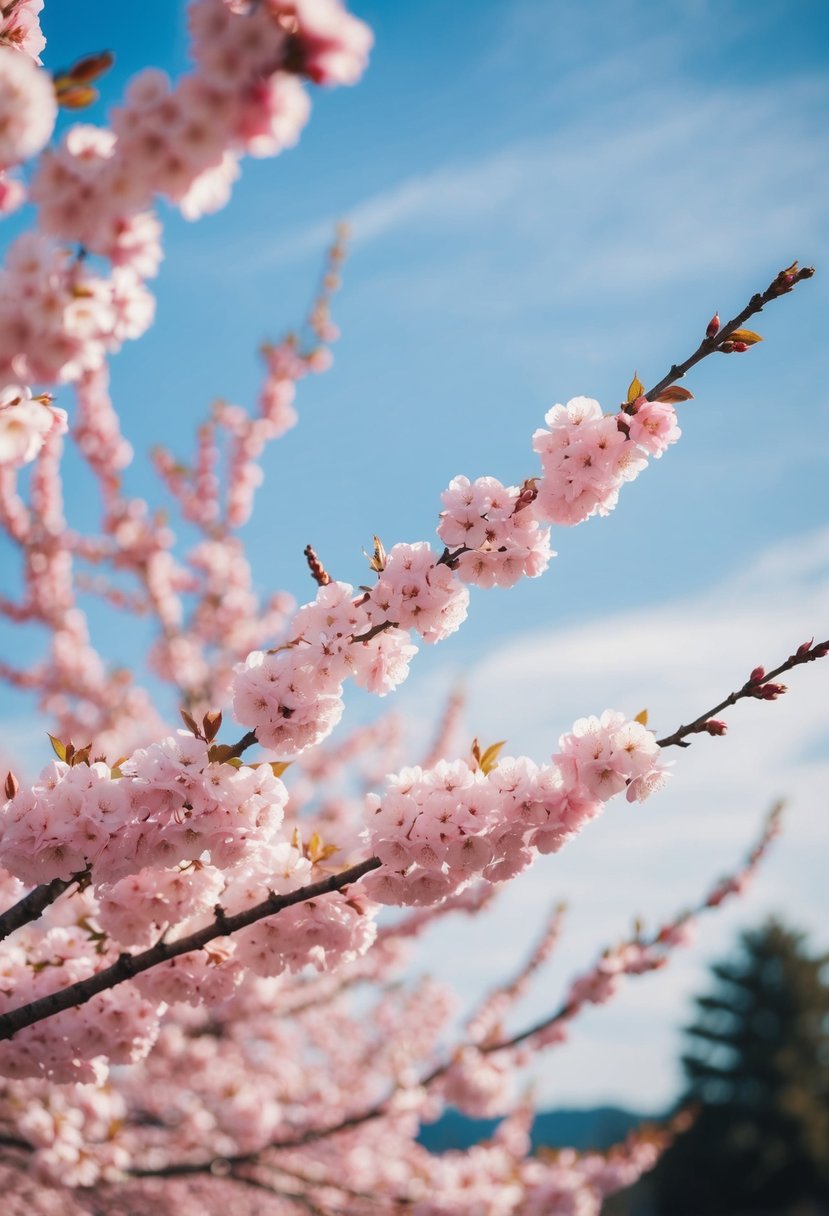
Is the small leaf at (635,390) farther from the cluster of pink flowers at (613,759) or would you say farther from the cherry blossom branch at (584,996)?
the cherry blossom branch at (584,996)

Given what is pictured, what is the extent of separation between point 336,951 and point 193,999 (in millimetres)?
666

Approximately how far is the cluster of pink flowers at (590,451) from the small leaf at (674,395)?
0.07m

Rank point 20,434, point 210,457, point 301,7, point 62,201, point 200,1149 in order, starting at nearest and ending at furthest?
point 301,7 < point 62,201 < point 20,434 < point 200,1149 < point 210,457

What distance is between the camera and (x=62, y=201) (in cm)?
164

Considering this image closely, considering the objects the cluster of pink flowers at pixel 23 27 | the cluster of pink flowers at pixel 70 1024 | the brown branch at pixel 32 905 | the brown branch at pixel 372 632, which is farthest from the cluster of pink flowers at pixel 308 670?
the cluster of pink flowers at pixel 23 27

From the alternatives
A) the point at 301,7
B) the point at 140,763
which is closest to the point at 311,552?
the point at 140,763

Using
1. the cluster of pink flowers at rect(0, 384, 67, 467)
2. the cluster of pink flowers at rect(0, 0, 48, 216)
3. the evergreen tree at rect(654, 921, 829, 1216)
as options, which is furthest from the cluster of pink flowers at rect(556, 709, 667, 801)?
the evergreen tree at rect(654, 921, 829, 1216)

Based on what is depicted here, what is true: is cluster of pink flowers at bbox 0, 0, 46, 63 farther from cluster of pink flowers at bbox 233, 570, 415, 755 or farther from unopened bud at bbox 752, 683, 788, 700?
unopened bud at bbox 752, 683, 788, 700

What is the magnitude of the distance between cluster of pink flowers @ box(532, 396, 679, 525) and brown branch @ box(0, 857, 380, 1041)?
1.42m

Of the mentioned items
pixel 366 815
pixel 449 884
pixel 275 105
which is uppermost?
pixel 275 105

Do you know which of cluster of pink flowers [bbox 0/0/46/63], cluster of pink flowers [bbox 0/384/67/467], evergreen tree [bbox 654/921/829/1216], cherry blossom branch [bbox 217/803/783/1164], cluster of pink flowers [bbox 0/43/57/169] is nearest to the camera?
cluster of pink flowers [bbox 0/43/57/169]

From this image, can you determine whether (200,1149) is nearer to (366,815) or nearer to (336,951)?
(336,951)

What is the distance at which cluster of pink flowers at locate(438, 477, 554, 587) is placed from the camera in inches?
110

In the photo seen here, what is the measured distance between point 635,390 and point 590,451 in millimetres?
262
